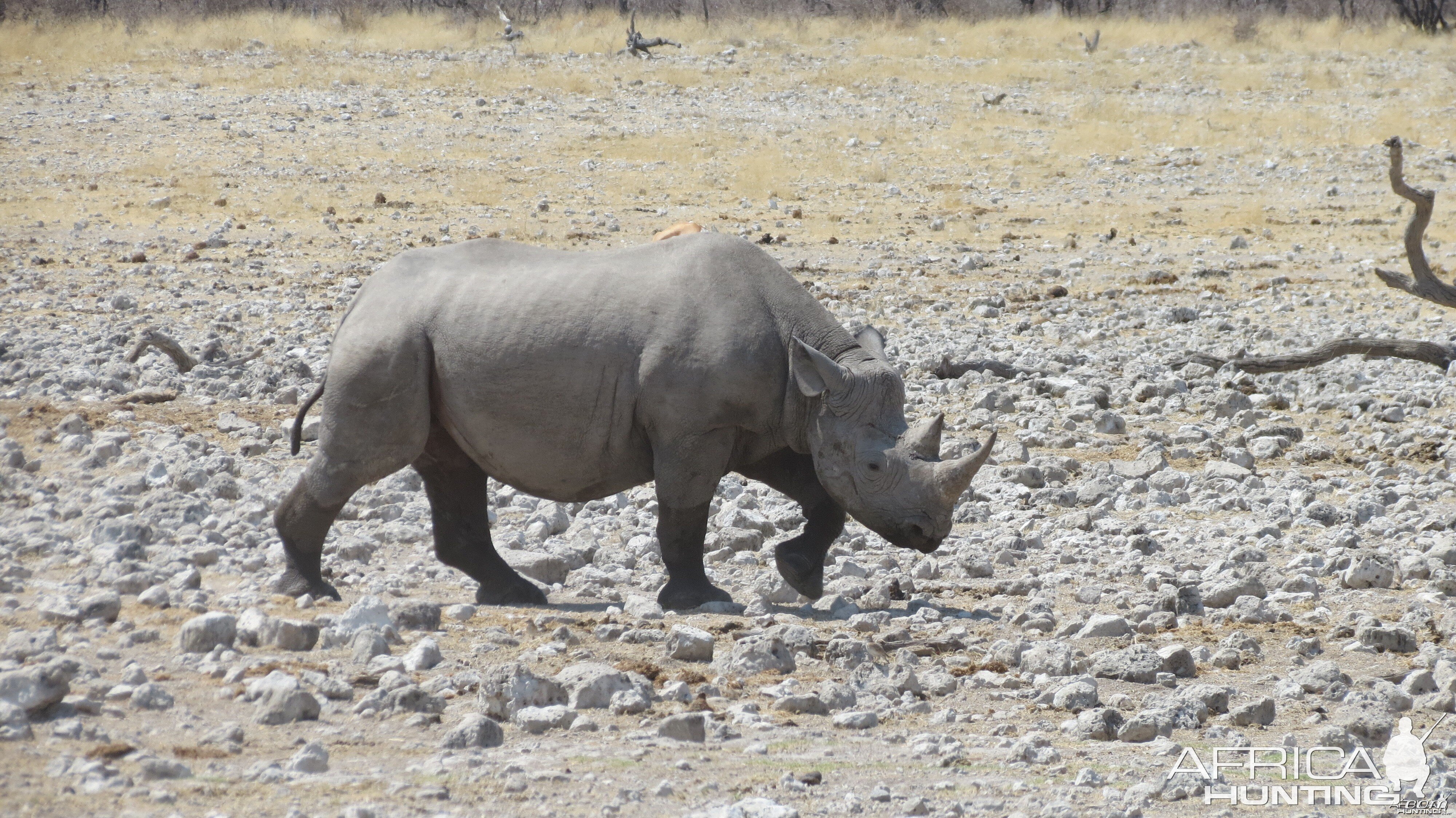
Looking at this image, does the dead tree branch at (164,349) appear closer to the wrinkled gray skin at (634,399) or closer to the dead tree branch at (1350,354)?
the wrinkled gray skin at (634,399)

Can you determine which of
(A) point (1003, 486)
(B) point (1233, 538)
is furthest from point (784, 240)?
(B) point (1233, 538)

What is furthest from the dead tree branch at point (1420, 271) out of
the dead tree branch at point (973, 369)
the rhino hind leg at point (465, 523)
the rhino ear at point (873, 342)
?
the rhino hind leg at point (465, 523)

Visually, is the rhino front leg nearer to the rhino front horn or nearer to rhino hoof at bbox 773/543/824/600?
rhino hoof at bbox 773/543/824/600

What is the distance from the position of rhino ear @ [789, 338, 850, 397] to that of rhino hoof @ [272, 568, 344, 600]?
212 cm

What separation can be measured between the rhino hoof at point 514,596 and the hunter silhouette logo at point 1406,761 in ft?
11.6

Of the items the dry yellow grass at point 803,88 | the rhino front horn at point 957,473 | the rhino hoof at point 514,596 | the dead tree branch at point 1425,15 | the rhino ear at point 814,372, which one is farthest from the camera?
the dead tree branch at point 1425,15

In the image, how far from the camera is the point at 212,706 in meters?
4.98

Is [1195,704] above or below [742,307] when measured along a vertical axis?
below

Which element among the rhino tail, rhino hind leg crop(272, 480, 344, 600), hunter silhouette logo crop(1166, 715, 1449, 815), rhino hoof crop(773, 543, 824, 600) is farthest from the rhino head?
the rhino tail

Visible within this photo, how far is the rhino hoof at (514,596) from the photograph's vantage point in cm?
713

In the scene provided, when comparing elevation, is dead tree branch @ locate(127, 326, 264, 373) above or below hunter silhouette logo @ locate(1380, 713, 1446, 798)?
below

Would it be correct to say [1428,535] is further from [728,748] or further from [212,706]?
[212,706]

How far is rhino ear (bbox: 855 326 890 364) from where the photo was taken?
7.28 meters

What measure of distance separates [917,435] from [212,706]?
309 centimetres
